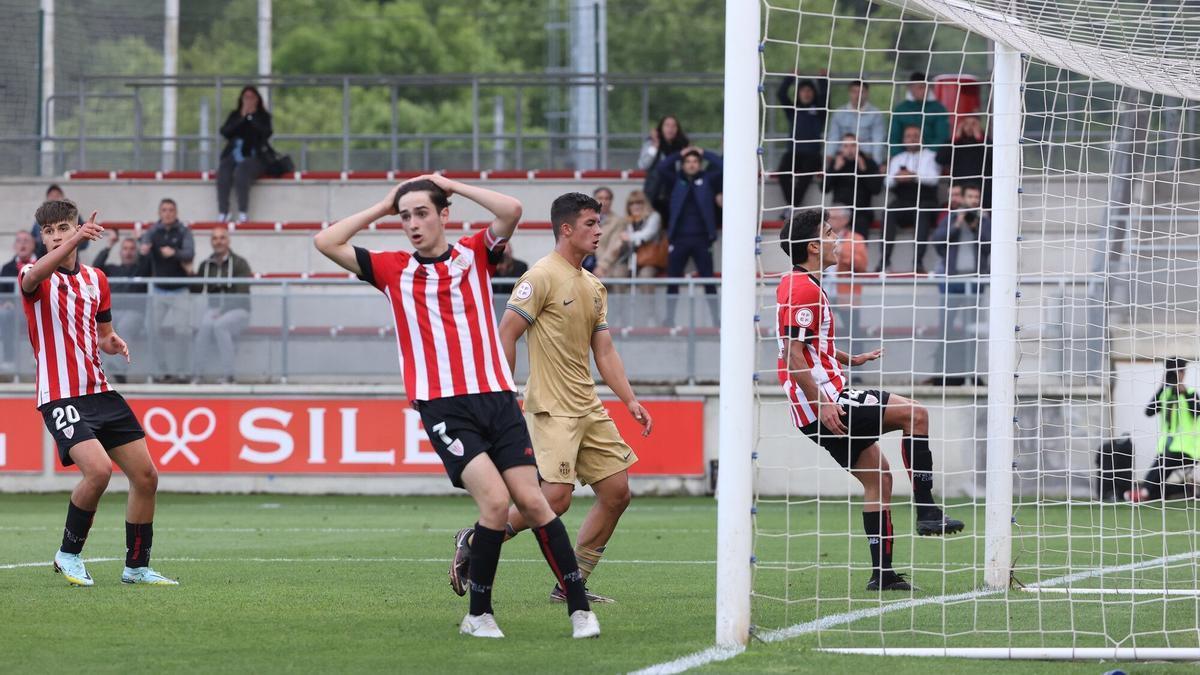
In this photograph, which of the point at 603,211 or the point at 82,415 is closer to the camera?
the point at 82,415

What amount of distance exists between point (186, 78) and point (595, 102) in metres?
6.38

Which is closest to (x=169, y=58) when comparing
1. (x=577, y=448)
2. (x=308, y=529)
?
(x=308, y=529)

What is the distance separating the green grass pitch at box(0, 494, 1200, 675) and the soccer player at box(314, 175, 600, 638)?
0.34 meters

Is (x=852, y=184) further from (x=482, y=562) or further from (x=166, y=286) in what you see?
(x=482, y=562)

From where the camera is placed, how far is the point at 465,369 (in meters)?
6.65

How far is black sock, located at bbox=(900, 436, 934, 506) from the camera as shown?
858 centimetres

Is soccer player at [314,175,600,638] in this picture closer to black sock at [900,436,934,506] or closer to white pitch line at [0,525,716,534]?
black sock at [900,436,934,506]

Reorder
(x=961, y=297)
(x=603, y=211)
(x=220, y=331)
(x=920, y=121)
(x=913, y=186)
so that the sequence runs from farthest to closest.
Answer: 1. (x=920, y=121)
2. (x=603, y=211)
3. (x=913, y=186)
4. (x=220, y=331)
5. (x=961, y=297)

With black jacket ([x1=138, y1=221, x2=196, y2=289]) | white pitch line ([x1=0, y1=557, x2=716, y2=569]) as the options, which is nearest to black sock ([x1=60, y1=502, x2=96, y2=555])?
white pitch line ([x1=0, y1=557, x2=716, y2=569])

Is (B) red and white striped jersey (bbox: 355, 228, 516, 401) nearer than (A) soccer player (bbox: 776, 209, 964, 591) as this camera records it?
Yes

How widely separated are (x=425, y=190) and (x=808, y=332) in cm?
257

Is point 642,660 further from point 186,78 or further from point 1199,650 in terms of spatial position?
point 186,78

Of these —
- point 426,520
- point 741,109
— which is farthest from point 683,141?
point 741,109

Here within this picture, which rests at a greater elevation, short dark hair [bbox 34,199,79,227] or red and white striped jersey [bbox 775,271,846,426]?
short dark hair [bbox 34,199,79,227]
